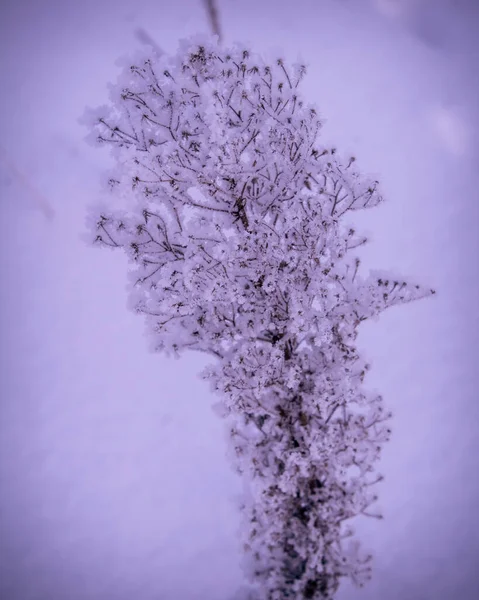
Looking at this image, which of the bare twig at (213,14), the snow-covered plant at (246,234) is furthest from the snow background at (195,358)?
the snow-covered plant at (246,234)

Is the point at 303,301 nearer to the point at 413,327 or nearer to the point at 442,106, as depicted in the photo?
the point at 413,327

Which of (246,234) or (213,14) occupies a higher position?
(213,14)

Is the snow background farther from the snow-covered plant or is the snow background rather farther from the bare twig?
the snow-covered plant

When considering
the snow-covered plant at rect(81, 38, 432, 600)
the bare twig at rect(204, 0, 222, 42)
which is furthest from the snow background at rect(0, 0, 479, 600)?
the snow-covered plant at rect(81, 38, 432, 600)

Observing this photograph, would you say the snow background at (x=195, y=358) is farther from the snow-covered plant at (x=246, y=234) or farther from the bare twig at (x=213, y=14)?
the snow-covered plant at (x=246, y=234)

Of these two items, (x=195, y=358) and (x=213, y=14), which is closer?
(x=213, y=14)
